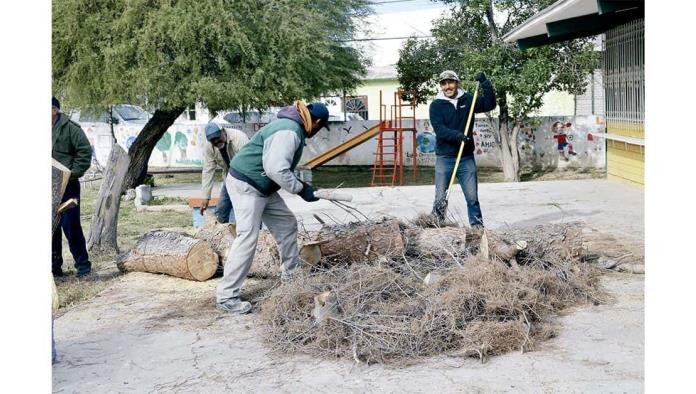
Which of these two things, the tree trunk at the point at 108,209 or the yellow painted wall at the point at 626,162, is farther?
the yellow painted wall at the point at 626,162

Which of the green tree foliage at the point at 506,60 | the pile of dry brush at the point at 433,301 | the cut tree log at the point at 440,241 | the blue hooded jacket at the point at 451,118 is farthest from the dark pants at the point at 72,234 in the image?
the green tree foliage at the point at 506,60

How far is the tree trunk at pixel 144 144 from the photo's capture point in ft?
61.3

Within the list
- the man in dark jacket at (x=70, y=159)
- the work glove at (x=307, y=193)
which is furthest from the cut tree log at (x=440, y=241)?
the man in dark jacket at (x=70, y=159)

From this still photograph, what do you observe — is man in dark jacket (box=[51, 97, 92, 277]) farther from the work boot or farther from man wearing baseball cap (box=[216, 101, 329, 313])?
man wearing baseball cap (box=[216, 101, 329, 313])

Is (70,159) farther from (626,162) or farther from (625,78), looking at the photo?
(626,162)

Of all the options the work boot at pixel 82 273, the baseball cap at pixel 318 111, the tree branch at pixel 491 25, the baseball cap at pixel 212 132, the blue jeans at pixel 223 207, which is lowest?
the work boot at pixel 82 273

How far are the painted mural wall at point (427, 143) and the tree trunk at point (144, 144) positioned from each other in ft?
9.24

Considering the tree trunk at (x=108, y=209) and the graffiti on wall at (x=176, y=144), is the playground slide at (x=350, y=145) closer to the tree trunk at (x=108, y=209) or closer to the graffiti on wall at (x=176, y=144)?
the graffiti on wall at (x=176, y=144)

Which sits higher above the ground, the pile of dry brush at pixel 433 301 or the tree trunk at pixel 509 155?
the tree trunk at pixel 509 155

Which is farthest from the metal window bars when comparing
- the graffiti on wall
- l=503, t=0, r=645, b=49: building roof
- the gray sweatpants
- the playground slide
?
the graffiti on wall

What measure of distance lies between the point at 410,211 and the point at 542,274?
5444 millimetres

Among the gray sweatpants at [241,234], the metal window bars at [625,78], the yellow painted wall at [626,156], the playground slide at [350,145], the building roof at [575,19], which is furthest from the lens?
the playground slide at [350,145]

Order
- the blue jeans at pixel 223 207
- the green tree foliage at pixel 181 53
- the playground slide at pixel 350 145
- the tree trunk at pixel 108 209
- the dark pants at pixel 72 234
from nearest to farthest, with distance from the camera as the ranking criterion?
the dark pants at pixel 72 234 → the blue jeans at pixel 223 207 → the tree trunk at pixel 108 209 → the green tree foliage at pixel 181 53 → the playground slide at pixel 350 145

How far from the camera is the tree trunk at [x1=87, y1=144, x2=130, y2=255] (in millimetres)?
9758
